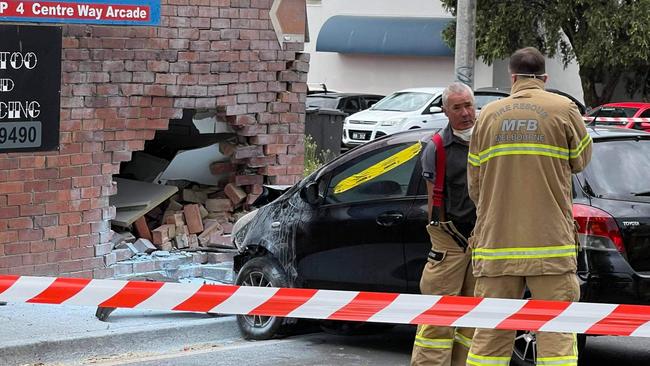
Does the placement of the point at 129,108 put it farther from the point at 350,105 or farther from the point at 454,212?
the point at 350,105

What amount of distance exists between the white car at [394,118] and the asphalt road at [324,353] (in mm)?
17344

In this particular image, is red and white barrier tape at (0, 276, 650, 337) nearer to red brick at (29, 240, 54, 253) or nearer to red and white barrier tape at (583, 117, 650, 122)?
red brick at (29, 240, 54, 253)

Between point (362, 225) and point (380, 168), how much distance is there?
0.41 meters

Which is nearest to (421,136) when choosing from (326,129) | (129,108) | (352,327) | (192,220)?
(352,327)

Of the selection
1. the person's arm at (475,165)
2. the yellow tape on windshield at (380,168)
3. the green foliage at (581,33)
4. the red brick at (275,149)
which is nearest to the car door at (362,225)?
the yellow tape on windshield at (380,168)

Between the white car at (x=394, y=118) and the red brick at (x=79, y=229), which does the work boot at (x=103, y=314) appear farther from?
the white car at (x=394, y=118)

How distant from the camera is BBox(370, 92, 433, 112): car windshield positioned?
2731 centimetres

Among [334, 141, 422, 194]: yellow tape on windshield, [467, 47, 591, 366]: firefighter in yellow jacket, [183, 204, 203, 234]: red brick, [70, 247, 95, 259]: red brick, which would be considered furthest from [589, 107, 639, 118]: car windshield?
[467, 47, 591, 366]: firefighter in yellow jacket

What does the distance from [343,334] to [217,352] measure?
41.7 inches

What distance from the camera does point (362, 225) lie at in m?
8.09

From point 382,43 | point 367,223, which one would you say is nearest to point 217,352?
point 367,223

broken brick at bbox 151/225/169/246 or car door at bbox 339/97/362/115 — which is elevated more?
car door at bbox 339/97/362/115

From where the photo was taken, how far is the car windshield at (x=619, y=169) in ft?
24.3

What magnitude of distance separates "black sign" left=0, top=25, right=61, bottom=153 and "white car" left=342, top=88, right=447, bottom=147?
1655 centimetres
